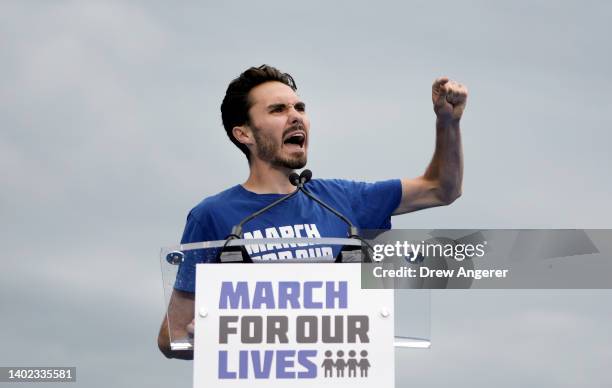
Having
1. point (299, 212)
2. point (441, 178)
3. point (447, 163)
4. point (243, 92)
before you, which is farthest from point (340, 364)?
point (243, 92)

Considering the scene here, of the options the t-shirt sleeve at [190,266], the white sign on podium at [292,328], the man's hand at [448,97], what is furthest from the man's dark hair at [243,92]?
the white sign on podium at [292,328]

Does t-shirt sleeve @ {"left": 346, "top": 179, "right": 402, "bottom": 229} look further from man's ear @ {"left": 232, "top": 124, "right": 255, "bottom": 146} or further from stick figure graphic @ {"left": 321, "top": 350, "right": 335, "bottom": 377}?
stick figure graphic @ {"left": 321, "top": 350, "right": 335, "bottom": 377}

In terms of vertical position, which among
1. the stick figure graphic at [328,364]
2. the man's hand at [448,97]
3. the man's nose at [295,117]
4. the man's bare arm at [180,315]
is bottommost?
the stick figure graphic at [328,364]

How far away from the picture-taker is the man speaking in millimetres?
5750

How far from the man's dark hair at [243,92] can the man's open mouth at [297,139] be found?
491mm

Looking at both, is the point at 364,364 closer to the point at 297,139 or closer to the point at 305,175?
the point at 305,175

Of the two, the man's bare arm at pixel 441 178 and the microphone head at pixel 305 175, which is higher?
the man's bare arm at pixel 441 178

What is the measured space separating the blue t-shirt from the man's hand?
98 cm

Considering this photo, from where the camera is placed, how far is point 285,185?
20.5 feet

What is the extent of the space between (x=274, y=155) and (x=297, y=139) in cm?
21

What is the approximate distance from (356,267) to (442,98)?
156cm

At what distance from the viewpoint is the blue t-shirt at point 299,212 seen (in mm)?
5633

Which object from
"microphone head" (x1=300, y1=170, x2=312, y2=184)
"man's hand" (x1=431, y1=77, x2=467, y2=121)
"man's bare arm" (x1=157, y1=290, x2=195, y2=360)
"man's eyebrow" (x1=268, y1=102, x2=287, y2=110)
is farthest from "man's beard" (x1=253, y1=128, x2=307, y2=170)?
"man's bare arm" (x1=157, y1=290, x2=195, y2=360)

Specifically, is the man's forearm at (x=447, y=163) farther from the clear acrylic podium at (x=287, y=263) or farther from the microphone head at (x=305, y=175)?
the clear acrylic podium at (x=287, y=263)
